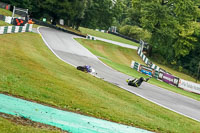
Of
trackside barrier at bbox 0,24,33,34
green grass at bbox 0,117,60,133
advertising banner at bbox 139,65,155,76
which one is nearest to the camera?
green grass at bbox 0,117,60,133

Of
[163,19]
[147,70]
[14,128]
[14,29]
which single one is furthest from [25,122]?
[163,19]

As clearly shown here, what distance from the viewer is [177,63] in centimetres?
6325

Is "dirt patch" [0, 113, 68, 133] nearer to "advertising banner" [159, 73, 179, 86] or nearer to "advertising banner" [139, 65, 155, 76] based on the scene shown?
"advertising banner" [159, 73, 179, 86]

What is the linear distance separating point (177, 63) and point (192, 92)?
30126 mm

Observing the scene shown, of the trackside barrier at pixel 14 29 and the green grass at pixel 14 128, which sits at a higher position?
the trackside barrier at pixel 14 29

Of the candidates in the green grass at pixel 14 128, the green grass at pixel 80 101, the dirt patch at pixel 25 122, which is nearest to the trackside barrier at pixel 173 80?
the green grass at pixel 80 101

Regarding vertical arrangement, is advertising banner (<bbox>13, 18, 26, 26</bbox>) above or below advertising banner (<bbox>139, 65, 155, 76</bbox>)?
above

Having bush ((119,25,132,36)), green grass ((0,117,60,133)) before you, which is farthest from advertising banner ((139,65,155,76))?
bush ((119,25,132,36))

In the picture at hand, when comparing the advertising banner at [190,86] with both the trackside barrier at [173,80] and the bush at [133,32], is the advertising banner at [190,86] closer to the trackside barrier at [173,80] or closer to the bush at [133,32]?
the trackside barrier at [173,80]

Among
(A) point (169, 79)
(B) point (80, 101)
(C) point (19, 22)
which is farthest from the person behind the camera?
(C) point (19, 22)

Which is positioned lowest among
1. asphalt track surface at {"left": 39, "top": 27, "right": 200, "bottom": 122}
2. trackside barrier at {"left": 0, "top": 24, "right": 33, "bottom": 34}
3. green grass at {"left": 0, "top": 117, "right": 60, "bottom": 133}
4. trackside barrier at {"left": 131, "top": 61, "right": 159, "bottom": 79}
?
trackside barrier at {"left": 131, "top": 61, "right": 159, "bottom": 79}

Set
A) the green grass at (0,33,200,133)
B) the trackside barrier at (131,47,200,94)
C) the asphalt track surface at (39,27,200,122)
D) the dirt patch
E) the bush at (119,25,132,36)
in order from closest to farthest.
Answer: the dirt patch, the green grass at (0,33,200,133), the asphalt track surface at (39,27,200,122), the trackside barrier at (131,47,200,94), the bush at (119,25,132,36)

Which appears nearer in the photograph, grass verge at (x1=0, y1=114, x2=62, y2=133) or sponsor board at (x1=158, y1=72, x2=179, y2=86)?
grass verge at (x1=0, y1=114, x2=62, y2=133)

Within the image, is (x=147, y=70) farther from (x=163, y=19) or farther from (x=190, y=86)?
(x=163, y=19)
